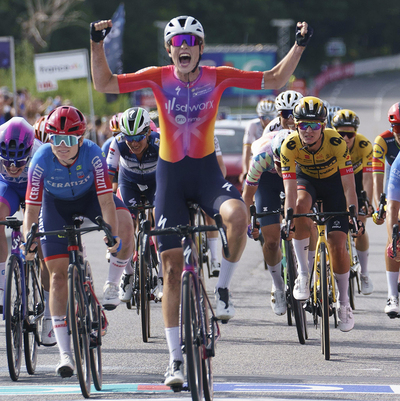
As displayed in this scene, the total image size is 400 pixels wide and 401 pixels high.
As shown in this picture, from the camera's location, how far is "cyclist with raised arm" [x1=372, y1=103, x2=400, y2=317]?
7.88 meters

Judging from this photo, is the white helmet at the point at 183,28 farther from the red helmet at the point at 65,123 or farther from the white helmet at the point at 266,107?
the white helmet at the point at 266,107

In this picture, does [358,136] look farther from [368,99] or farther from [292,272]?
[368,99]

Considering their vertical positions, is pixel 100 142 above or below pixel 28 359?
above

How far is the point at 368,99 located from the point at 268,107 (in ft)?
199

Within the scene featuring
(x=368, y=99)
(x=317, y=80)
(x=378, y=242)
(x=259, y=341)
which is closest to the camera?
(x=259, y=341)

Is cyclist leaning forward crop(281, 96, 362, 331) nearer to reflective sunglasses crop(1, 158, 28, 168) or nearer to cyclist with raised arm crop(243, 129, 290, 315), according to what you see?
cyclist with raised arm crop(243, 129, 290, 315)

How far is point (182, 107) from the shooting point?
6102 millimetres

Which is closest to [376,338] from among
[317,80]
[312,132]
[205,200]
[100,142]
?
[312,132]

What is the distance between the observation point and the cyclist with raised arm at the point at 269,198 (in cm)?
847

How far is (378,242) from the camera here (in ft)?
50.7

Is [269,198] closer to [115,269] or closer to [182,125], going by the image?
[115,269]

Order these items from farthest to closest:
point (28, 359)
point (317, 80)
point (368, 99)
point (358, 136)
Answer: point (317, 80) < point (368, 99) < point (358, 136) < point (28, 359)

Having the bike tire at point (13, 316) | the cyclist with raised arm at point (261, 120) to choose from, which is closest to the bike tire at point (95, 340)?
the bike tire at point (13, 316)

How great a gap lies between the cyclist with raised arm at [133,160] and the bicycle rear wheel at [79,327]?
2778mm
